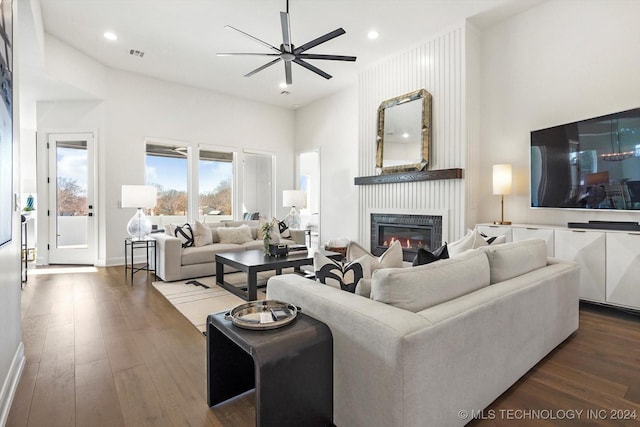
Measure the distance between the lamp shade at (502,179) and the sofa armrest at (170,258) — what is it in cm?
419

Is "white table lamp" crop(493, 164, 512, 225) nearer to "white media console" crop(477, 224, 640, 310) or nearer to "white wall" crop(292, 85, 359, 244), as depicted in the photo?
"white media console" crop(477, 224, 640, 310)

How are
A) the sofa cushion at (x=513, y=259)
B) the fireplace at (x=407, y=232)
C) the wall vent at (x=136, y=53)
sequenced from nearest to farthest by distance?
the sofa cushion at (x=513, y=259), the fireplace at (x=407, y=232), the wall vent at (x=136, y=53)

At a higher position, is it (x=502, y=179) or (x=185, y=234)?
(x=502, y=179)

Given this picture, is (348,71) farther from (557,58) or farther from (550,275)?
(550,275)

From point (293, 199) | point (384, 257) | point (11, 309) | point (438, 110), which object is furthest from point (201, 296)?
point (438, 110)

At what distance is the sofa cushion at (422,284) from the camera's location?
60.2 inches

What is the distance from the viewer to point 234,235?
211 inches

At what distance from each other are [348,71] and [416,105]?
160cm

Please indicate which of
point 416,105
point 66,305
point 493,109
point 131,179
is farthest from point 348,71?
point 66,305

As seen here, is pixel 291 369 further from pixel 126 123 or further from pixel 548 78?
pixel 126 123

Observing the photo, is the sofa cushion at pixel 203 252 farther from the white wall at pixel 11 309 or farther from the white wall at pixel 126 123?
the white wall at pixel 11 309

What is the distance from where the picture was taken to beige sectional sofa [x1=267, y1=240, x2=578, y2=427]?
4.31 feet

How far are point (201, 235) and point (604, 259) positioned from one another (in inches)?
191

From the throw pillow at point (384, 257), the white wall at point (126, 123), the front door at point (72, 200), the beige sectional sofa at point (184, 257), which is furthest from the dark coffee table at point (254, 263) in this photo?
the front door at point (72, 200)
